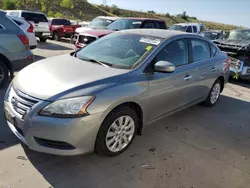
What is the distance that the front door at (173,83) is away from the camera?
3.57 meters

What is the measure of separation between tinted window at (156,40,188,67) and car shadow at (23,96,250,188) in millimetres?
1165

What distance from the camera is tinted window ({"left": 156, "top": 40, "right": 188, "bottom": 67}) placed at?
3743 millimetres

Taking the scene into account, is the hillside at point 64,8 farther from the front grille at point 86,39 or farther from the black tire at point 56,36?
the front grille at point 86,39

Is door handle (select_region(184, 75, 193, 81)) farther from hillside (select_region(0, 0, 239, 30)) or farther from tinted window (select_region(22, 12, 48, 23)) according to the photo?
hillside (select_region(0, 0, 239, 30))

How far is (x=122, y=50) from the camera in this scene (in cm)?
382

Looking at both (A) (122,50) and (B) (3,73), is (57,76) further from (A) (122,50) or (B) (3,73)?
(B) (3,73)

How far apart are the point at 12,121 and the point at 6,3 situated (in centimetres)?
3462

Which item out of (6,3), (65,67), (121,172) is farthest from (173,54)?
(6,3)

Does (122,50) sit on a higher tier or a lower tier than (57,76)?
higher

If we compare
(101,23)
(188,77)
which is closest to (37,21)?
(101,23)

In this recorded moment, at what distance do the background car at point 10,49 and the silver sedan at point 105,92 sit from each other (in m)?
2.00

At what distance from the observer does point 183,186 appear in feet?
9.43

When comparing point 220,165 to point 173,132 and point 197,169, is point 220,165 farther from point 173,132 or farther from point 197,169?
point 173,132

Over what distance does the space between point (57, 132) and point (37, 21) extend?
1374 cm
